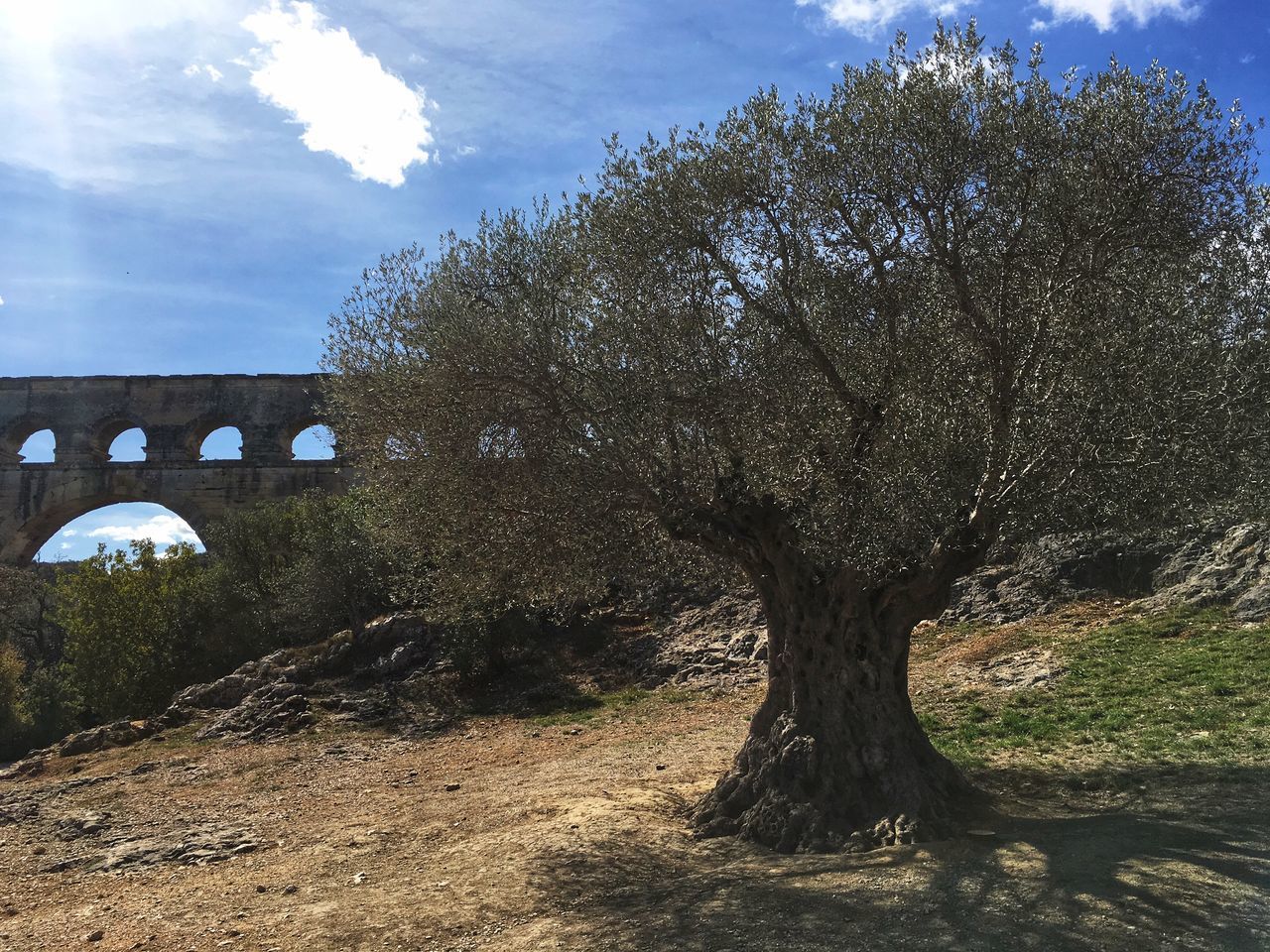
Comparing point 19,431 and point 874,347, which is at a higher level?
point 19,431

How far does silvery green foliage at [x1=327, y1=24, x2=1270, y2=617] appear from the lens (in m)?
7.69

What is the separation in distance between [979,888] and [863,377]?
439 cm

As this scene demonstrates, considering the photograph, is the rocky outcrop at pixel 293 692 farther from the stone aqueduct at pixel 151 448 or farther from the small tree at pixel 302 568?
the stone aqueduct at pixel 151 448

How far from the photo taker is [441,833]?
10.2m

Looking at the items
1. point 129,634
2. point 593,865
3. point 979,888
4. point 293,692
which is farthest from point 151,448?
point 979,888

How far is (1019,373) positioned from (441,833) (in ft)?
24.8

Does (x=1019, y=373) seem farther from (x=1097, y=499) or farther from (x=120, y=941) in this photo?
(x=120, y=941)

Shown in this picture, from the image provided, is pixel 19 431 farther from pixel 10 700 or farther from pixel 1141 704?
pixel 1141 704

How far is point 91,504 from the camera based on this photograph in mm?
34375

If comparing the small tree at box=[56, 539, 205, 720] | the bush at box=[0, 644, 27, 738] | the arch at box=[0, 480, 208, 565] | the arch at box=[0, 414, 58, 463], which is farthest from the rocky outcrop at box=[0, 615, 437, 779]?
the arch at box=[0, 414, 58, 463]

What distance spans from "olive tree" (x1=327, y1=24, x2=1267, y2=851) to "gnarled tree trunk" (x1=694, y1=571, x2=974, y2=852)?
3 cm

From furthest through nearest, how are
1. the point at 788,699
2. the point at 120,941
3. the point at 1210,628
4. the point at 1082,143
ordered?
the point at 1210,628 < the point at 788,699 < the point at 1082,143 < the point at 120,941

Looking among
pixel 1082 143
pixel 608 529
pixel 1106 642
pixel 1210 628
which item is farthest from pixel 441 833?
pixel 1210 628

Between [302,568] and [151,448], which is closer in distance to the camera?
[302,568]
